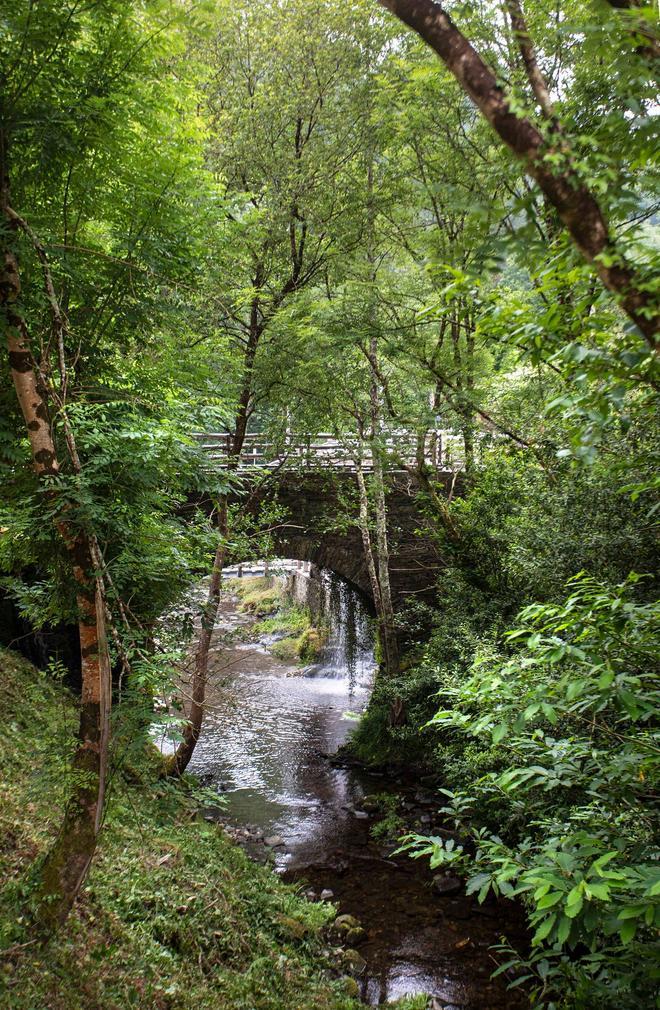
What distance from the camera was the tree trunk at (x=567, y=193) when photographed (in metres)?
1.79

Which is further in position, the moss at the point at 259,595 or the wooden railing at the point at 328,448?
the moss at the point at 259,595

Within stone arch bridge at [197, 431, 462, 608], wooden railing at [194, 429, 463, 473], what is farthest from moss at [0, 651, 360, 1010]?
stone arch bridge at [197, 431, 462, 608]

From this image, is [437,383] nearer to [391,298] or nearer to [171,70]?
[391,298]

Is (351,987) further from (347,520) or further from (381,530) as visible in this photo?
(347,520)

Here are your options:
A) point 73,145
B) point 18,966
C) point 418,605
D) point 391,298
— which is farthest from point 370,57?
point 18,966

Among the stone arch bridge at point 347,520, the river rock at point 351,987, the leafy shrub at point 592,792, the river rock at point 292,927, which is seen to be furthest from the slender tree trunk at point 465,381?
the river rock at point 351,987

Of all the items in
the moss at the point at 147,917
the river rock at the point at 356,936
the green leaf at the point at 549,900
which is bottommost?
the river rock at the point at 356,936

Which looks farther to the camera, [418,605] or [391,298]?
[418,605]

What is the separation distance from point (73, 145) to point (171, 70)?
135 cm

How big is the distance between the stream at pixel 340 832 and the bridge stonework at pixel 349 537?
2439 millimetres

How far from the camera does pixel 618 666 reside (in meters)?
2.45

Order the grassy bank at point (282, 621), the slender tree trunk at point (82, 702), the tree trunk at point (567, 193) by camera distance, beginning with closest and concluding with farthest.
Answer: the tree trunk at point (567, 193)
the slender tree trunk at point (82, 702)
the grassy bank at point (282, 621)

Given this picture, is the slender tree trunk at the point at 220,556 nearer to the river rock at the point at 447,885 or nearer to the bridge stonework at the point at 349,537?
the bridge stonework at the point at 349,537

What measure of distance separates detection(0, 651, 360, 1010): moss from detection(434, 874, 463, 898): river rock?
1414 millimetres
